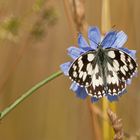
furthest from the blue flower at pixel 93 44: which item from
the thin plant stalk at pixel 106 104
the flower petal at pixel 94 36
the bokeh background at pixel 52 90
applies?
the bokeh background at pixel 52 90

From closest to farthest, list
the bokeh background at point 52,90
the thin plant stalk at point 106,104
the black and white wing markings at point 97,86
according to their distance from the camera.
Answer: the black and white wing markings at point 97,86, the thin plant stalk at point 106,104, the bokeh background at point 52,90

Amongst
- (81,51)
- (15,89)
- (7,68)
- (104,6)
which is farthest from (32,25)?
(15,89)

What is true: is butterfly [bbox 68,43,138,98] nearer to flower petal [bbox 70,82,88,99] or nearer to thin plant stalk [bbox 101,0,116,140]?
flower petal [bbox 70,82,88,99]

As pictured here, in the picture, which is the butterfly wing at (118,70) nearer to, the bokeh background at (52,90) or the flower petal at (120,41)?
the flower petal at (120,41)

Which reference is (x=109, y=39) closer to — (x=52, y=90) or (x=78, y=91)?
(x=78, y=91)

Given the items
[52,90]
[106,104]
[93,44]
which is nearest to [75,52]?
[93,44]

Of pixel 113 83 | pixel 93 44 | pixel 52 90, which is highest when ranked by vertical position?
pixel 52 90
